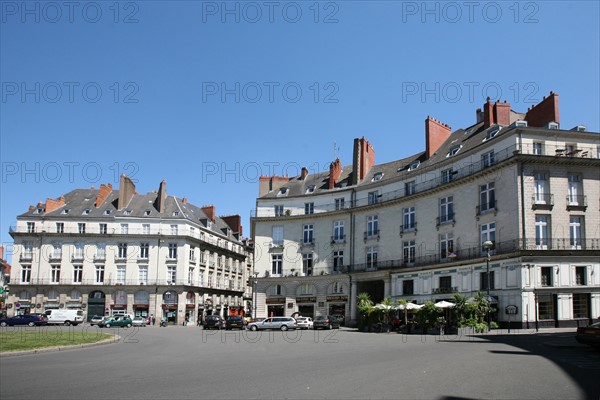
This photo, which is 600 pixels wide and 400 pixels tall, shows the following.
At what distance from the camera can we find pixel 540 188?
127 ft

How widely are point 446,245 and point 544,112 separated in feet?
42.5

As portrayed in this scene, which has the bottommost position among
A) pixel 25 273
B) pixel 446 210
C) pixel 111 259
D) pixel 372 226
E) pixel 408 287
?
pixel 408 287

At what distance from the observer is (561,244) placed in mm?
37750

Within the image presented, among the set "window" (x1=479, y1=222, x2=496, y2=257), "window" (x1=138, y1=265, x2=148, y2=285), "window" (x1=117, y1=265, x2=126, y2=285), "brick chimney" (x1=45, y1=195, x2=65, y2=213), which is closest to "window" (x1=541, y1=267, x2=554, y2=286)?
"window" (x1=479, y1=222, x2=496, y2=257)

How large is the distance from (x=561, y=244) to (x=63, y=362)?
108ft

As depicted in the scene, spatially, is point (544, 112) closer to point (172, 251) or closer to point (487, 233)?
point (487, 233)

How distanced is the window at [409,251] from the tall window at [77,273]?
40690 millimetres

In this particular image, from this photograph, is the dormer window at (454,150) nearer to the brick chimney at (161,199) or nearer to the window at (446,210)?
the window at (446,210)

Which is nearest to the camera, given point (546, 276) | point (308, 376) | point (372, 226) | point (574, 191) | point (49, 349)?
point (308, 376)

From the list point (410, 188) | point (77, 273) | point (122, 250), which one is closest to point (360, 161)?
point (410, 188)

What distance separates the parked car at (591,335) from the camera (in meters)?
18.6

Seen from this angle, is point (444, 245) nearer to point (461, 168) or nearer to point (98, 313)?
point (461, 168)

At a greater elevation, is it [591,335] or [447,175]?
[447,175]

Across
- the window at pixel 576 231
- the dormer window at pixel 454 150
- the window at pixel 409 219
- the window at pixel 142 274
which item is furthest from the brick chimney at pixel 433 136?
the window at pixel 142 274
